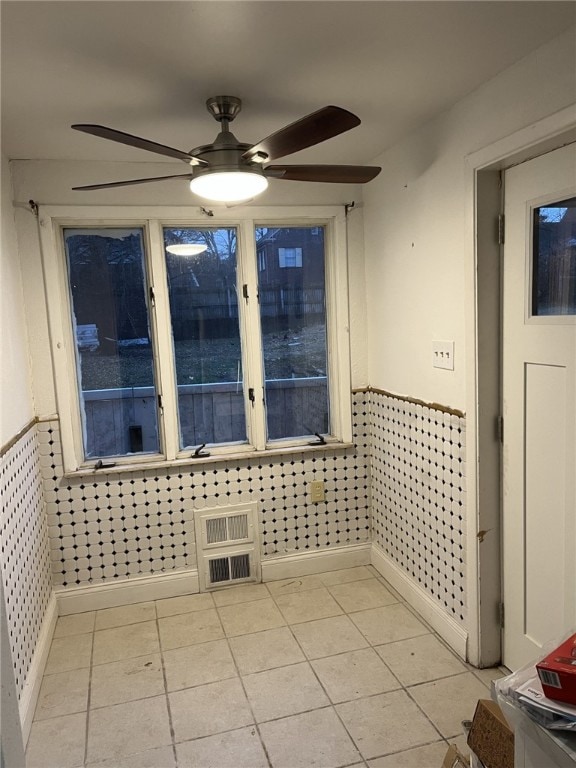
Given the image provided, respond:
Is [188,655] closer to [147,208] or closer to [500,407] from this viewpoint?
[500,407]

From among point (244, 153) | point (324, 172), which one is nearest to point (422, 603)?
point (324, 172)

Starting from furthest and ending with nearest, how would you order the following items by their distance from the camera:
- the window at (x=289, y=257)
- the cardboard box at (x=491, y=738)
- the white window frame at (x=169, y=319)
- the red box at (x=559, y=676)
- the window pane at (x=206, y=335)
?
the window at (x=289, y=257), the window pane at (x=206, y=335), the white window frame at (x=169, y=319), the cardboard box at (x=491, y=738), the red box at (x=559, y=676)

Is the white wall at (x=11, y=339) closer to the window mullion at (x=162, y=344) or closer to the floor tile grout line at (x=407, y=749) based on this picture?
the window mullion at (x=162, y=344)

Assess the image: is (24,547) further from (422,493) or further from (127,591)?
(422,493)

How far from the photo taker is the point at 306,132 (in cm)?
165

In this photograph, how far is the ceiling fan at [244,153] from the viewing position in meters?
1.60

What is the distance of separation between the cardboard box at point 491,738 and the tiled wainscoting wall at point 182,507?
5.14ft

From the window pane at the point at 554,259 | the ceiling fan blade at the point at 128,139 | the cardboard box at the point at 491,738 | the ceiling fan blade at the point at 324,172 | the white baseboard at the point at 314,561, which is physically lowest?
the white baseboard at the point at 314,561

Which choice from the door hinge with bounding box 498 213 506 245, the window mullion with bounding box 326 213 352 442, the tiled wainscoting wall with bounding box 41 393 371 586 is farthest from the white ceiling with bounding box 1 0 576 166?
the tiled wainscoting wall with bounding box 41 393 371 586

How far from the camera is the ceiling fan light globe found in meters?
1.88

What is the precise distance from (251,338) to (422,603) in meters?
1.63

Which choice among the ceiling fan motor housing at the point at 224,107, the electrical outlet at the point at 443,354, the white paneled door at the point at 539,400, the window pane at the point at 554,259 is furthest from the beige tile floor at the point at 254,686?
the ceiling fan motor housing at the point at 224,107

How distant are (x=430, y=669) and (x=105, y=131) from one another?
2359 millimetres

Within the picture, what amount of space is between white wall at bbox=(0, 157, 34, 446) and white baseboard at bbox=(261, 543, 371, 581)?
156 cm
